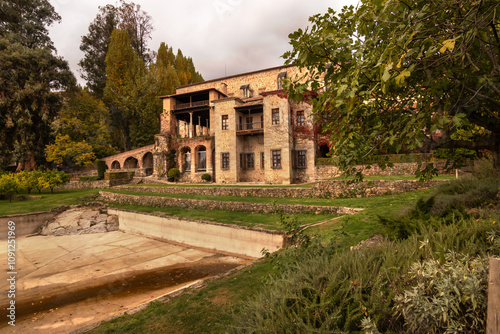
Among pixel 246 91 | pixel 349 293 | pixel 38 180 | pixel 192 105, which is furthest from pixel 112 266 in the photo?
pixel 246 91

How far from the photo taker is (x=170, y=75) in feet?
129

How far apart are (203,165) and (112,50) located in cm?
2409

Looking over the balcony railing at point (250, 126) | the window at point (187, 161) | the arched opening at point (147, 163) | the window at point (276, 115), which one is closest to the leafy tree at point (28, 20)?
the arched opening at point (147, 163)

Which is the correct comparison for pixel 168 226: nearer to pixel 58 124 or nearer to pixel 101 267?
pixel 101 267

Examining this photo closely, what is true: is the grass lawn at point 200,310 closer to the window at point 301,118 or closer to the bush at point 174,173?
the window at point 301,118

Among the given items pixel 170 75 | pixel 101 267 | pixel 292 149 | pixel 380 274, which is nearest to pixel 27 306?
pixel 101 267

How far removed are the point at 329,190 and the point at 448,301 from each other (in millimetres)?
14354

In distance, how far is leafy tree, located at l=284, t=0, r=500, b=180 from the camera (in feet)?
9.30

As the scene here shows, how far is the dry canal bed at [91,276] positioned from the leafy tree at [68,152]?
2115 cm

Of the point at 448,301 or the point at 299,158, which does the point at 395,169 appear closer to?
the point at 299,158

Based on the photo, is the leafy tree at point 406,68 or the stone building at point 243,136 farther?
the stone building at point 243,136

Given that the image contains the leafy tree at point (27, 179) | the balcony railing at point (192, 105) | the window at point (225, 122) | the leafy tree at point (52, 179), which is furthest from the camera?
the balcony railing at point (192, 105)

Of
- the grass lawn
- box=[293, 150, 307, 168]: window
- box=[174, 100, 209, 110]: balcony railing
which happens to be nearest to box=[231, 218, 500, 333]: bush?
the grass lawn

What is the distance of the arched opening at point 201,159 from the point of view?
29.6 meters
